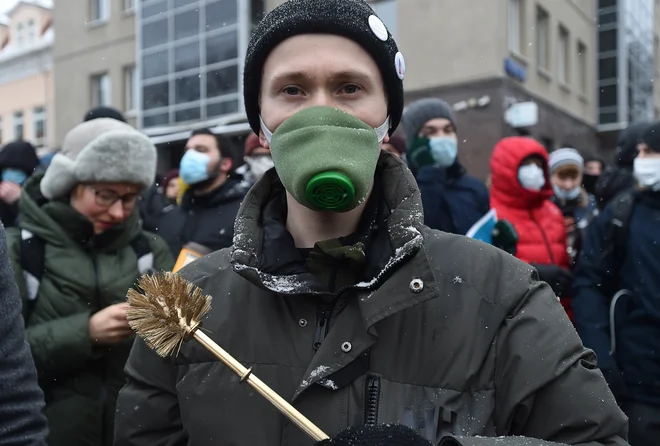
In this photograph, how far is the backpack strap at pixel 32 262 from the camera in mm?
2934

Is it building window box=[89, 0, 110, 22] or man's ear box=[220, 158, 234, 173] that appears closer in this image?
man's ear box=[220, 158, 234, 173]

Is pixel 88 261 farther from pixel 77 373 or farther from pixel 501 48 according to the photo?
pixel 501 48

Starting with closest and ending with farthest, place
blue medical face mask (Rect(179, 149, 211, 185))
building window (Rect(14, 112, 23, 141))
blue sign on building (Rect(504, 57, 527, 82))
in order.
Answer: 1. blue medical face mask (Rect(179, 149, 211, 185))
2. blue sign on building (Rect(504, 57, 527, 82))
3. building window (Rect(14, 112, 23, 141))

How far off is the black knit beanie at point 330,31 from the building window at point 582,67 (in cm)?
2229

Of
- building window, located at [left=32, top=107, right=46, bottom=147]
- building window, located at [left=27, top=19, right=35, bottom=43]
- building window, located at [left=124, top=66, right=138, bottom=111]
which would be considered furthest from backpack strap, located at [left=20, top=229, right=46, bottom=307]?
building window, located at [left=27, top=19, right=35, bottom=43]

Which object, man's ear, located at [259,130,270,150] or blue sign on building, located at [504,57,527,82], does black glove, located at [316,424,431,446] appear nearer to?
man's ear, located at [259,130,270,150]

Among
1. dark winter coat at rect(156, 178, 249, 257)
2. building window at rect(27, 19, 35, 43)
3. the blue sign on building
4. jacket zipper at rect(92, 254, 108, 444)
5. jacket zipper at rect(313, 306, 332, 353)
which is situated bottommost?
jacket zipper at rect(92, 254, 108, 444)

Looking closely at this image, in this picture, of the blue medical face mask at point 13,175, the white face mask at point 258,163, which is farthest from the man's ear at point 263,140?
the blue medical face mask at point 13,175

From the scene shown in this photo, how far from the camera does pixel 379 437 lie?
1.26m

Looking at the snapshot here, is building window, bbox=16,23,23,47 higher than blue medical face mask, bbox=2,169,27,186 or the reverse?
higher

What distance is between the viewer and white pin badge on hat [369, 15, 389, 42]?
1.73m

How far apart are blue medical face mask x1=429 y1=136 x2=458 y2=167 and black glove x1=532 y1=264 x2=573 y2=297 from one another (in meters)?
0.88

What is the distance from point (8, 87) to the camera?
29797 mm

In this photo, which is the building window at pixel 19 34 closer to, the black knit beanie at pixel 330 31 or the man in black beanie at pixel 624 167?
the man in black beanie at pixel 624 167
